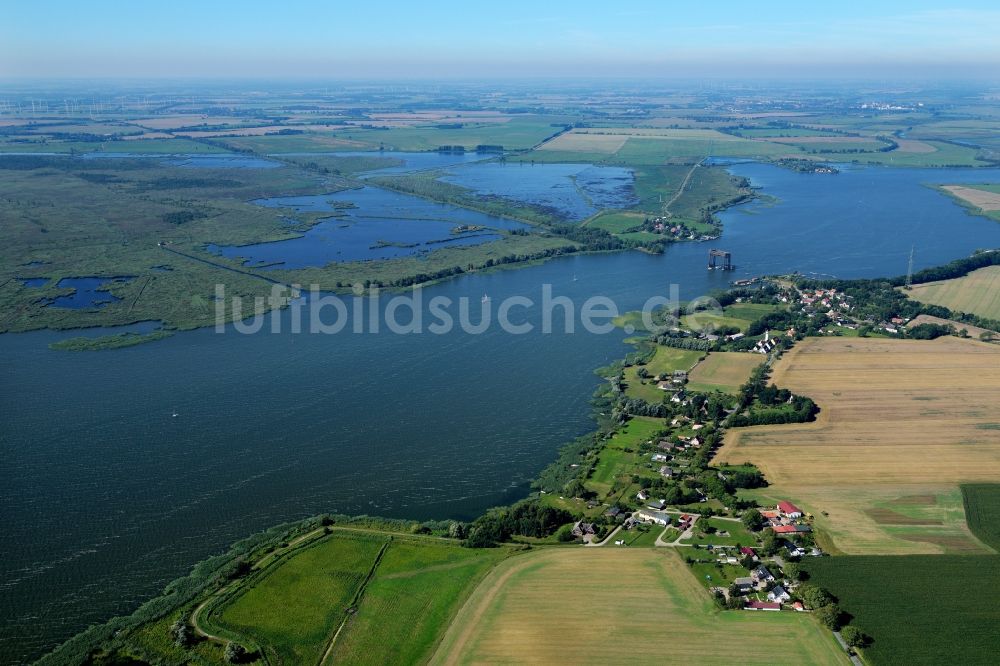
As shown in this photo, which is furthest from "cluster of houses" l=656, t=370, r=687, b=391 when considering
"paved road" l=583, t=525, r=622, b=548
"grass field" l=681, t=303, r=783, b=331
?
"paved road" l=583, t=525, r=622, b=548

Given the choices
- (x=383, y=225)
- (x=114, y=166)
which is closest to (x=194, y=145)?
(x=114, y=166)

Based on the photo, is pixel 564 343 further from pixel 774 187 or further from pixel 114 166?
pixel 114 166

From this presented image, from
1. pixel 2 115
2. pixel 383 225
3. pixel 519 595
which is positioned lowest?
pixel 519 595

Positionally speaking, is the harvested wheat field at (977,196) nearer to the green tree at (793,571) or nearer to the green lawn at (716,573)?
the green tree at (793,571)

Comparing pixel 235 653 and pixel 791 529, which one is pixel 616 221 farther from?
pixel 235 653

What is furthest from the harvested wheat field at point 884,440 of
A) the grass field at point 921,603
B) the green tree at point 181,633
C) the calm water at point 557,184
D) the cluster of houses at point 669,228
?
the calm water at point 557,184

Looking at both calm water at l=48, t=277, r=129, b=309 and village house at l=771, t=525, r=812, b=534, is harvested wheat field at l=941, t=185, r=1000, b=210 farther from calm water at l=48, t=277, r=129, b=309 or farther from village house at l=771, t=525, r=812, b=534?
calm water at l=48, t=277, r=129, b=309
